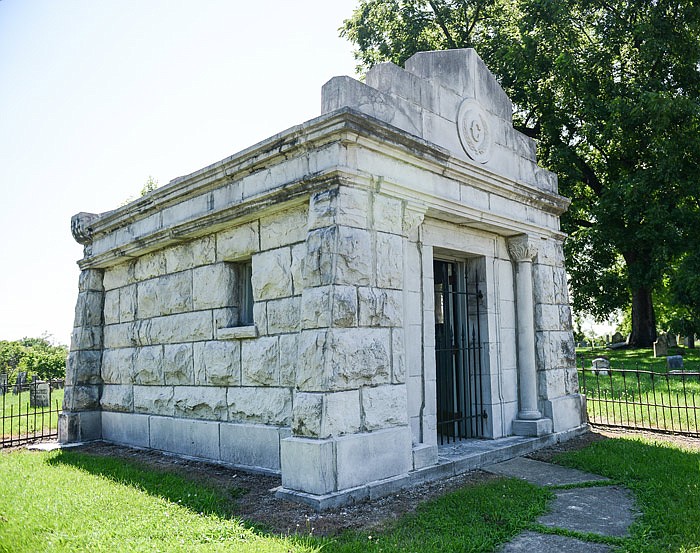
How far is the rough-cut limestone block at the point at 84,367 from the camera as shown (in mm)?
9938

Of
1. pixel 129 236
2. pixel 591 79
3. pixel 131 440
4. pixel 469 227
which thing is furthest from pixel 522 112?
pixel 131 440

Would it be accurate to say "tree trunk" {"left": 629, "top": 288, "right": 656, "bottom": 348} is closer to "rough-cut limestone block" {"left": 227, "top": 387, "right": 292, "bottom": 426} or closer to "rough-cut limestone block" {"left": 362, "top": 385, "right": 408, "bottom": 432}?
"rough-cut limestone block" {"left": 362, "top": 385, "right": 408, "bottom": 432}

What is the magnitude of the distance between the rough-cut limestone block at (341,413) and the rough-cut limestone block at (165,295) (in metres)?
3.44

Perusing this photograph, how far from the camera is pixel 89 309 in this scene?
10.3 metres

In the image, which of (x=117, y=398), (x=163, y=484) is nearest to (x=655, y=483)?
(x=163, y=484)

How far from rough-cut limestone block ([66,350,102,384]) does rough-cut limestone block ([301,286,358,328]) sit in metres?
5.93

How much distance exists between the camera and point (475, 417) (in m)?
8.02

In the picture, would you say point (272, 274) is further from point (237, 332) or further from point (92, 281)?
point (92, 281)

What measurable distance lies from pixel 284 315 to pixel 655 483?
4.23 metres

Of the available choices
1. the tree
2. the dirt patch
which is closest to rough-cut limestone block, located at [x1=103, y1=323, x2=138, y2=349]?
the dirt patch

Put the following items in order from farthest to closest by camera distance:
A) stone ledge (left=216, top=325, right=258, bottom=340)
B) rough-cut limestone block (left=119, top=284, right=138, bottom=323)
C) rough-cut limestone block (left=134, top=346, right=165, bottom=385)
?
1. rough-cut limestone block (left=119, top=284, right=138, bottom=323)
2. rough-cut limestone block (left=134, top=346, right=165, bottom=385)
3. stone ledge (left=216, top=325, right=258, bottom=340)

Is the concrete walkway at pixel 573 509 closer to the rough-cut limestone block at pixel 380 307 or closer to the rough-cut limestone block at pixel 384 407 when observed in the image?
the rough-cut limestone block at pixel 384 407

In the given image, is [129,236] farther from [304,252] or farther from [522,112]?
[522,112]

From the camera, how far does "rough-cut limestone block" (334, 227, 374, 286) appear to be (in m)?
5.67
